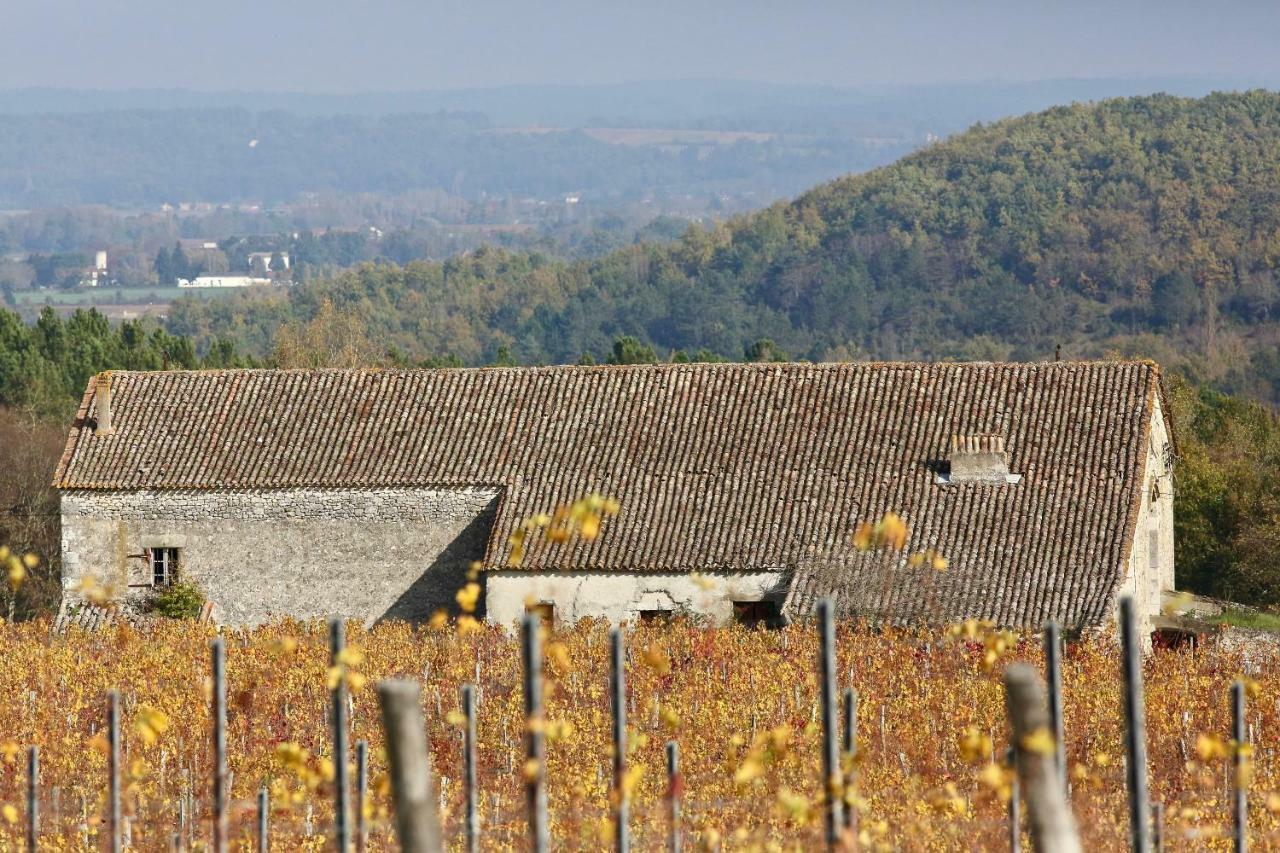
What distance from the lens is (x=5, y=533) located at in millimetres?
42062

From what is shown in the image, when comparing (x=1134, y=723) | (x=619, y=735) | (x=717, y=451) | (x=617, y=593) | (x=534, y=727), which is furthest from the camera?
(x=717, y=451)

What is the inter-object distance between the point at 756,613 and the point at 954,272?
10516 cm

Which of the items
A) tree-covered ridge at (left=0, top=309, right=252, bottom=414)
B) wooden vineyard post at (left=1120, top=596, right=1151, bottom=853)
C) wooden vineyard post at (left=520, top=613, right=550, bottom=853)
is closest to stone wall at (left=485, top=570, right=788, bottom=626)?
wooden vineyard post at (left=1120, top=596, right=1151, bottom=853)

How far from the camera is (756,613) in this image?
1130 inches

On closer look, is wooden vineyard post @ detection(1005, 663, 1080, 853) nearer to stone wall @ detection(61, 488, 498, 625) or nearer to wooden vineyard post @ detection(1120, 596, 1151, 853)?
wooden vineyard post @ detection(1120, 596, 1151, 853)

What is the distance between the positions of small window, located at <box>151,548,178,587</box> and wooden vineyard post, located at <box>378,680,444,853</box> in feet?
77.9

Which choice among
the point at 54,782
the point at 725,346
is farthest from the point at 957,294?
the point at 54,782

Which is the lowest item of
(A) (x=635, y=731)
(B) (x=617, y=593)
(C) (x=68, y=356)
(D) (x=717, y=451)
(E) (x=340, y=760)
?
(C) (x=68, y=356)

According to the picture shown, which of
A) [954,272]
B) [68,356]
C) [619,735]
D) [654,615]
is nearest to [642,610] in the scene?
[654,615]

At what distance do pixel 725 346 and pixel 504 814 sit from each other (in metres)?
115

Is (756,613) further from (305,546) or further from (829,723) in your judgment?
(829,723)

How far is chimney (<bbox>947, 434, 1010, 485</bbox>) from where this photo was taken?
1156 inches

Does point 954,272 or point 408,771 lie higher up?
point 408,771

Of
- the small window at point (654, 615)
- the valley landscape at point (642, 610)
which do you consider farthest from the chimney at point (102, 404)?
the small window at point (654, 615)
